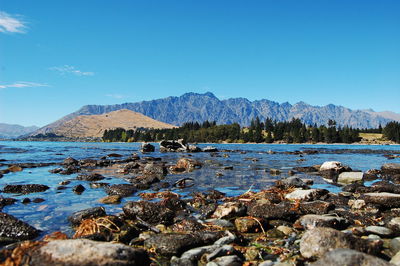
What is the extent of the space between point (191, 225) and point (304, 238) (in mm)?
3974

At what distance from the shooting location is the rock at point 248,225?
392 inches

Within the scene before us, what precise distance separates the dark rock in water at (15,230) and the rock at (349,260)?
8.72 metres

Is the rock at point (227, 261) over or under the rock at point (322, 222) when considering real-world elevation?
under

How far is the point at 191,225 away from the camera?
10.1 meters

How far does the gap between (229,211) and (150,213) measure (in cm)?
315

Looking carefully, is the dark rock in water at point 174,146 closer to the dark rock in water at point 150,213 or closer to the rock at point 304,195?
the rock at point 304,195

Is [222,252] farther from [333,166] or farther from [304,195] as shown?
[333,166]

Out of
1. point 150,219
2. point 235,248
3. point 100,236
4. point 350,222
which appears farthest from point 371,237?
point 100,236

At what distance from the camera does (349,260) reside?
18.5ft

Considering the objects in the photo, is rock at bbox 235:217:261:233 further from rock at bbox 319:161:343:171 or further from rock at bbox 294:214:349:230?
rock at bbox 319:161:343:171

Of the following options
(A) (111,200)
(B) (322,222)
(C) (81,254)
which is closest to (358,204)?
(B) (322,222)

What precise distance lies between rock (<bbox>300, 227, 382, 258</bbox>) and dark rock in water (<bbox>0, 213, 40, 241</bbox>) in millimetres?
8480

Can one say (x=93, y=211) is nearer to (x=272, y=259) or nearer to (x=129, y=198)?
(x=129, y=198)

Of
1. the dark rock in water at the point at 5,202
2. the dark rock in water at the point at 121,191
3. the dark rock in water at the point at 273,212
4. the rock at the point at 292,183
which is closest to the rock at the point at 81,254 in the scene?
the dark rock in water at the point at 273,212
